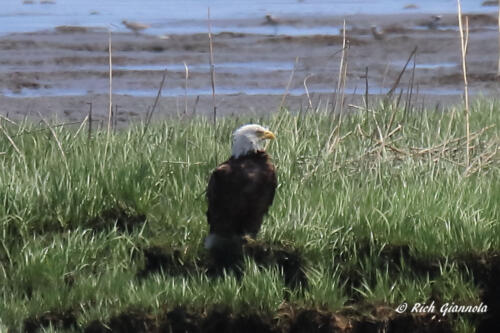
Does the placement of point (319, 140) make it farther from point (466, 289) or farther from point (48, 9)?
point (48, 9)

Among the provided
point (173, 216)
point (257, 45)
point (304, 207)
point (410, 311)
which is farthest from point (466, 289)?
point (257, 45)

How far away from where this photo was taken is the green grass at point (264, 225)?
586cm

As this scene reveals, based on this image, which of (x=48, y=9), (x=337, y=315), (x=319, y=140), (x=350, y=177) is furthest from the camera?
(x=48, y=9)

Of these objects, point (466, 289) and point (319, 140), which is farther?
point (319, 140)

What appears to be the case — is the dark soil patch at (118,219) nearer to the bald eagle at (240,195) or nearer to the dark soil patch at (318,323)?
the bald eagle at (240,195)

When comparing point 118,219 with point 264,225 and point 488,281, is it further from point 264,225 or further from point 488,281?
point 488,281

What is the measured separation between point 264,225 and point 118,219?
31.4 inches

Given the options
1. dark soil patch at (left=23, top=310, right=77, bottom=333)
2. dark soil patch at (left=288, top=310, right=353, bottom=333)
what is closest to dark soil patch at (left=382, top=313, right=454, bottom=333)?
dark soil patch at (left=288, top=310, right=353, bottom=333)

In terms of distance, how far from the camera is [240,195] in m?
6.03

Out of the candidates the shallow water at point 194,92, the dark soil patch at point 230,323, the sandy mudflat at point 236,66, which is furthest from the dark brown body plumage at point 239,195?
the shallow water at point 194,92

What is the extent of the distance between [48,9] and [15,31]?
1836 millimetres

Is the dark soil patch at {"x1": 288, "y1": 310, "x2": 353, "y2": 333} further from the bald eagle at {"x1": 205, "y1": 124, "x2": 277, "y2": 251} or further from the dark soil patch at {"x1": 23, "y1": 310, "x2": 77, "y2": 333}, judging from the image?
the dark soil patch at {"x1": 23, "y1": 310, "x2": 77, "y2": 333}

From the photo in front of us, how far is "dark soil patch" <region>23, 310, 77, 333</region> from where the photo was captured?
579 cm

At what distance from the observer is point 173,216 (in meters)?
6.46
